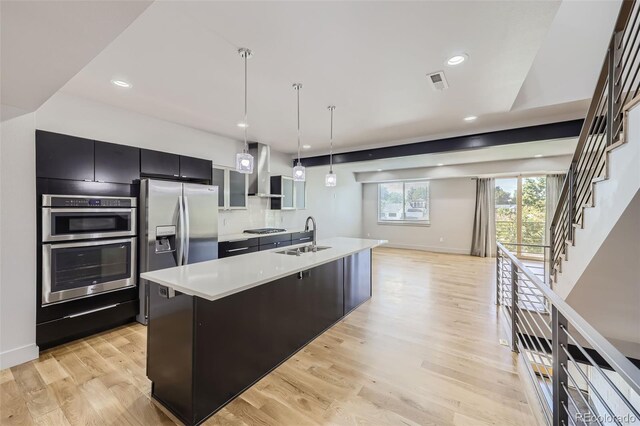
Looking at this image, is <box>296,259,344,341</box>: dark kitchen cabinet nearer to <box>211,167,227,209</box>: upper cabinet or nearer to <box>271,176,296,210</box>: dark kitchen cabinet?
<box>211,167,227,209</box>: upper cabinet

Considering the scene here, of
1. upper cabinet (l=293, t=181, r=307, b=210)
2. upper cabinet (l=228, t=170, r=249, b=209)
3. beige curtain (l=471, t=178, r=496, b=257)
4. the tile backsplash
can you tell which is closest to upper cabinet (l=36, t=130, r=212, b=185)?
upper cabinet (l=228, t=170, r=249, b=209)

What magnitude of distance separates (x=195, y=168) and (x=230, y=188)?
0.88 meters

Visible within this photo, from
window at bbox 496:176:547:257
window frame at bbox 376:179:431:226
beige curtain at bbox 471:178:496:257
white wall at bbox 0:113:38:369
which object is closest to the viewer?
white wall at bbox 0:113:38:369

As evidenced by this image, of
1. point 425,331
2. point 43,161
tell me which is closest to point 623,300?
point 425,331

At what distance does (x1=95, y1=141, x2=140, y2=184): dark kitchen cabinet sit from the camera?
9.25 feet

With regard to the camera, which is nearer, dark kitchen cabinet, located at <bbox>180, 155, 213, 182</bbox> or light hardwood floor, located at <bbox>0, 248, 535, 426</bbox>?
light hardwood floor, located at <bbox>0, 248, 535, 426</bbox>

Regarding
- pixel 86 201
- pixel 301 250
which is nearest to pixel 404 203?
pixel 301 250

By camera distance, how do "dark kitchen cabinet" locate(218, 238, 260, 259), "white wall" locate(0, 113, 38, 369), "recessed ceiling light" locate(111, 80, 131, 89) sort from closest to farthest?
"white wall" locate(0, 113, 38, 369) → "recessed ceiling light" locate(111, 80, 131, 89) → "dark kitchen cabinet" locate(218, 238, 260, 259)

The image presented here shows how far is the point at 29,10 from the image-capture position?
4.06ft

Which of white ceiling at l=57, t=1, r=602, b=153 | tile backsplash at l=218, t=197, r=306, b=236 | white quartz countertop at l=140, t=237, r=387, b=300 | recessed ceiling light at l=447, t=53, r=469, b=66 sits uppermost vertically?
recessed ceiling light at l=447, t=53, r=469, b=66

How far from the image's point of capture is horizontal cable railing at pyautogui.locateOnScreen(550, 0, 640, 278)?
1.91 metres

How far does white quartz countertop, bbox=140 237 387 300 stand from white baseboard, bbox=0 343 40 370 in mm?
1644

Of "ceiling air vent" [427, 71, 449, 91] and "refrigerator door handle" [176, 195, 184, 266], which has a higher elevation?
"ceiling air vent" [427, 71, 449, 91]

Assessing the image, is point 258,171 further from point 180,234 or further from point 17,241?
point 17,241
